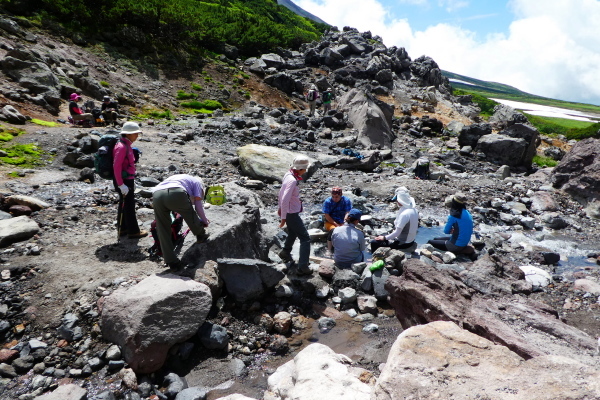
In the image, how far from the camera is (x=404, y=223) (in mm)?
8180

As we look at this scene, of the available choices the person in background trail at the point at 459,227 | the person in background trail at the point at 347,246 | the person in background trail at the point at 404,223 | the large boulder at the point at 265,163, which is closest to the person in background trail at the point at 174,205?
the person in background trail at the point at 347,246

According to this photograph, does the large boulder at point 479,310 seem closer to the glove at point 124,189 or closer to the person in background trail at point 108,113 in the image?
the glove at point 124,189

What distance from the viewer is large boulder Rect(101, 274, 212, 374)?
4703 millimetres

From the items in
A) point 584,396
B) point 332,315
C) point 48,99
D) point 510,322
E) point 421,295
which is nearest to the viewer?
point 584,396

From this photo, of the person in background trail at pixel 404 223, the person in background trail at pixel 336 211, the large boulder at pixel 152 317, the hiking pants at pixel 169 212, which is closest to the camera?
the large boulder at pixel 152 317

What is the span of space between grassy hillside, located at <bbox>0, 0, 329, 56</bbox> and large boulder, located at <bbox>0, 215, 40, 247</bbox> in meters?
26.4

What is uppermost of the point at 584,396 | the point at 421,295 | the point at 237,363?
the point at 584,396

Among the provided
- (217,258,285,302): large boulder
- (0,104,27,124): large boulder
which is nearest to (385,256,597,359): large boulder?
(217,258,285,302): large boulder

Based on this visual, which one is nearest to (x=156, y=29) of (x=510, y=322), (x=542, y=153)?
(x=542, y=153)

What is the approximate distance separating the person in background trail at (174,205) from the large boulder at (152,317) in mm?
634

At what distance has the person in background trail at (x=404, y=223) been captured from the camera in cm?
818

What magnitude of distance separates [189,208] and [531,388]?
477 cm

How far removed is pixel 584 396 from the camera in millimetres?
2562

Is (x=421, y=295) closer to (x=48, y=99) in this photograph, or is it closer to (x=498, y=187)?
(x=498, y=187)
